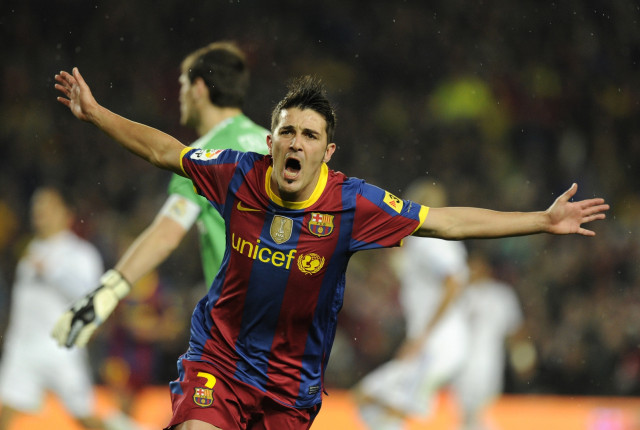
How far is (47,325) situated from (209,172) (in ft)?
14.3

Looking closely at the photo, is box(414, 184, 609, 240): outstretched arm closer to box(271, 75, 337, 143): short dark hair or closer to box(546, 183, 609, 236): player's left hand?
box(546, 183, 609, 236): player's left hand

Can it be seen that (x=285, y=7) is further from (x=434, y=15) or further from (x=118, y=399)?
(x=118, y=399)

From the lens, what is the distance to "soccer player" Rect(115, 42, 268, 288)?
4676mm

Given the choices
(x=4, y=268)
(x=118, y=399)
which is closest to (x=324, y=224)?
(x=118, y=399)

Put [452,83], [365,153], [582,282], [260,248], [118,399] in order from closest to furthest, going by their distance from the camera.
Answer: [260,248], [118,399], [582,282], [365,153], [452,83]

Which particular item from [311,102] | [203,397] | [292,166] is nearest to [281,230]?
[292,166]

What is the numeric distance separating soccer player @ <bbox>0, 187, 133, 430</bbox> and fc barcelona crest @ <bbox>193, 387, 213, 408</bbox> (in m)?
4.09

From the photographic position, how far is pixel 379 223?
390 cm

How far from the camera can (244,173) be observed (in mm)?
3893

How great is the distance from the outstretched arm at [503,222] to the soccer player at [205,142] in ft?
4.17

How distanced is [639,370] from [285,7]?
7.58 metres

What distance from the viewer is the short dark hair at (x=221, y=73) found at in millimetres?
5113

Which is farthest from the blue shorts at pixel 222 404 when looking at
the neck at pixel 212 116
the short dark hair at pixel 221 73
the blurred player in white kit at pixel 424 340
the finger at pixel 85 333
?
the blurred player in white kit at pixel 424 340

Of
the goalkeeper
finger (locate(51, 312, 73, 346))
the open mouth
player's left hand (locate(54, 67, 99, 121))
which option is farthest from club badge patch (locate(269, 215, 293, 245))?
finger (locate(51, 312, 73, 346))
